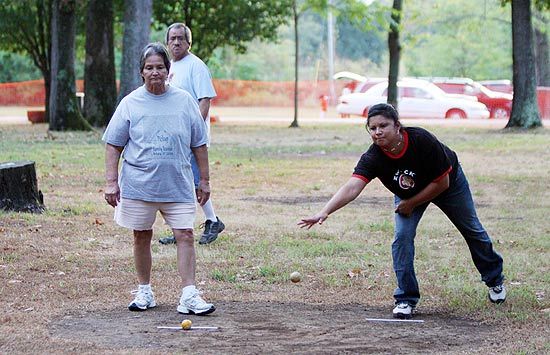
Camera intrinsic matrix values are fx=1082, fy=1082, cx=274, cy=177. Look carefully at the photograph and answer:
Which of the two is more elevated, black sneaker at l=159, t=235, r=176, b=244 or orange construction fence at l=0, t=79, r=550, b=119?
black sneaker at l=159, t=235, r=176, b=244

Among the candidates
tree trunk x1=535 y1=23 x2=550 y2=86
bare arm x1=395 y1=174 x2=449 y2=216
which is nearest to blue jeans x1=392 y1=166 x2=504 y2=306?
bare arm x1=395 y1=174 x2=449 y2=216

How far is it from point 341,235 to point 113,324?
439cm

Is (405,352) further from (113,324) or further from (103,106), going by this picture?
(103,106)

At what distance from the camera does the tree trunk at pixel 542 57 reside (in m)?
40.8

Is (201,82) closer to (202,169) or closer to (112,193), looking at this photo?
(202,169)

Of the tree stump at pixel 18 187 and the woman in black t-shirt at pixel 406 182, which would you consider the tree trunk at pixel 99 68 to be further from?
the woman in black t-shirt at pixel 406 182

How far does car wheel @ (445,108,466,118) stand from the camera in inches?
1699

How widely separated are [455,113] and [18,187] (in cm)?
3349

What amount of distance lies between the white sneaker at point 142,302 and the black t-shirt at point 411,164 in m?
1.66

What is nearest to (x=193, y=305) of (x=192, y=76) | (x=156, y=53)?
(x=156, y=53)

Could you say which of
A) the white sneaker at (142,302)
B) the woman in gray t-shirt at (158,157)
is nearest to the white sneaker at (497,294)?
the woman in gray t-shirt at (158,157)

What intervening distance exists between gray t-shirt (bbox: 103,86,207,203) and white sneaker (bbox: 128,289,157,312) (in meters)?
0.70

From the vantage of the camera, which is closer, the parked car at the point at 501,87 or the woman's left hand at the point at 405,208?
the woman's left hand at the point at 405,208

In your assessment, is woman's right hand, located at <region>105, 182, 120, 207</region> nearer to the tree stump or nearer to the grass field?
the grass field
